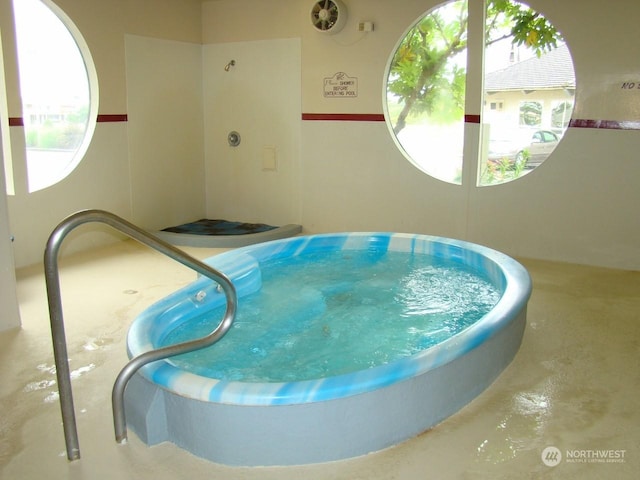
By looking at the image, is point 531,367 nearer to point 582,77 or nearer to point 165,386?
point 165,386

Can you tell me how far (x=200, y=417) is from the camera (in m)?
2.32

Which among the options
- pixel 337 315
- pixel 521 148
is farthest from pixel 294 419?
pixel 521 148

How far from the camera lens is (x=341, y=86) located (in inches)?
245

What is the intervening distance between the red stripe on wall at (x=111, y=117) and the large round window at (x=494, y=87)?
3.17 meters

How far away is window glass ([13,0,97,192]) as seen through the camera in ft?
26.7

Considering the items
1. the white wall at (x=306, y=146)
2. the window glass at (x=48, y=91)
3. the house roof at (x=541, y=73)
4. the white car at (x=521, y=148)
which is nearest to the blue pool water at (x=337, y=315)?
the white wall at (x=306, y=146)

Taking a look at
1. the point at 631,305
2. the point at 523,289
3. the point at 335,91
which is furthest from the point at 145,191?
the point at 631,305

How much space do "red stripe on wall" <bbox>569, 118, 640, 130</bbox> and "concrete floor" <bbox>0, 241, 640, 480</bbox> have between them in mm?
1410

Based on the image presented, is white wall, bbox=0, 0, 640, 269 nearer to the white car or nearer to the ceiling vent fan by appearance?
the ceiling vent fan

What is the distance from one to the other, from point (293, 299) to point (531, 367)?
5.24 ft

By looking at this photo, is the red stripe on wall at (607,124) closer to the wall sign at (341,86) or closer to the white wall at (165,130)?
the wall sign at (341,86)

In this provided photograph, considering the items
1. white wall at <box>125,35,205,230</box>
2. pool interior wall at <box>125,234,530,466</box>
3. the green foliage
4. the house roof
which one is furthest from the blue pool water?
the house roof

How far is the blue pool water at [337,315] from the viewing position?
10.3 feet

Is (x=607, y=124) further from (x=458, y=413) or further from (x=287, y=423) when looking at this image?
(x=287, y=423)
